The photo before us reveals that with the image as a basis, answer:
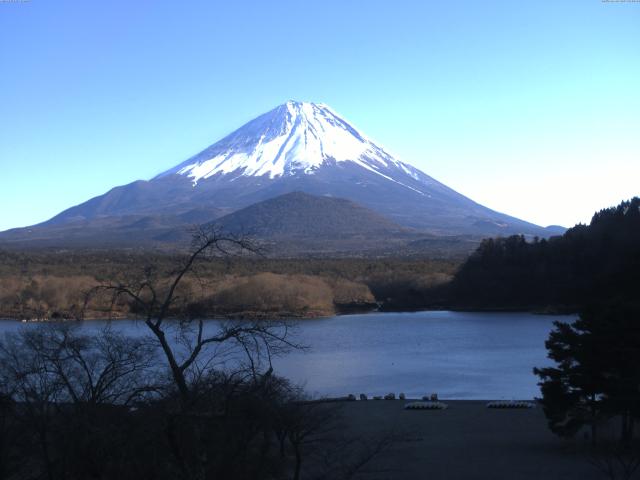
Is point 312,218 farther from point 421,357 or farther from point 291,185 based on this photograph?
point 421,357

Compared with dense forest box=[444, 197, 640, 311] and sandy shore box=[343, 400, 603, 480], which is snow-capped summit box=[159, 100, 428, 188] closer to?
dense forest box=[444, 197, 640, 311]

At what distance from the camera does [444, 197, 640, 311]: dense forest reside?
47.1 meters

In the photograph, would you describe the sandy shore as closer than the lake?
Yes

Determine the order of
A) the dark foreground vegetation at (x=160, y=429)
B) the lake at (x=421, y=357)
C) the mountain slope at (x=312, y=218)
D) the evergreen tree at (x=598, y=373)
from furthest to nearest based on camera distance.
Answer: the mountain slope at (x=312, y=218) → the lake at (x=421, y=357) → the evergreen tree at (x=598, y=373) → the dark foreground vegetation at (x=160, y=429)

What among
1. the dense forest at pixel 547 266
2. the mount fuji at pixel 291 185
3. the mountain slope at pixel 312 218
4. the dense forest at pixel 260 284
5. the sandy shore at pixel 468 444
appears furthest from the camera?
the mount fuji at pixel 291 185

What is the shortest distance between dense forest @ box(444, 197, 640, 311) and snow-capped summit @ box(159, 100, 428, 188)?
88.1 metres

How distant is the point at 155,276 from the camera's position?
643 centimetres

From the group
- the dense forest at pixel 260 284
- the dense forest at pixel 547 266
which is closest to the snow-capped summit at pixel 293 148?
the dense forest at pixel 260 284

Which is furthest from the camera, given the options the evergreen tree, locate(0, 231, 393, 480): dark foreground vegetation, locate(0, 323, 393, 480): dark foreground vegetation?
the evergreen tree

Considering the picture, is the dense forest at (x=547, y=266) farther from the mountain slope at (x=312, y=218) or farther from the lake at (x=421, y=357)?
the mountain slope at (x=312, y=218)

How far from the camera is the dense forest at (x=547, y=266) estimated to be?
47.1m

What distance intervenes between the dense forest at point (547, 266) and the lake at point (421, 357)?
4.67 metres

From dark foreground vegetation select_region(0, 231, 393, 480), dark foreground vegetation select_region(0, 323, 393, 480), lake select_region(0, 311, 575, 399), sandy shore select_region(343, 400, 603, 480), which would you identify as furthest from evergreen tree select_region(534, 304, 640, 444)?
dark foreground vegetation select_region(0, 231, 393, 480)

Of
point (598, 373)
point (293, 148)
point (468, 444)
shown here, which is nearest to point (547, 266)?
point (468, 444)
